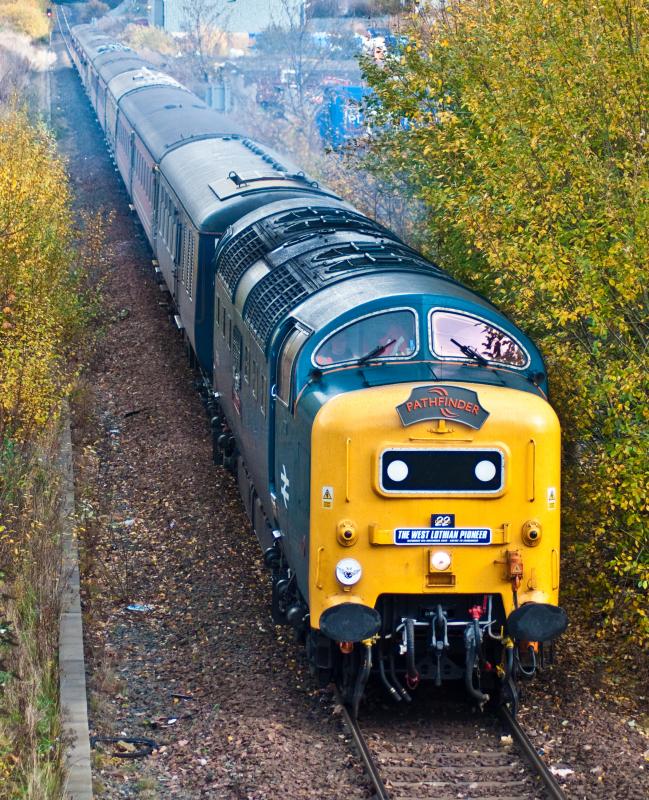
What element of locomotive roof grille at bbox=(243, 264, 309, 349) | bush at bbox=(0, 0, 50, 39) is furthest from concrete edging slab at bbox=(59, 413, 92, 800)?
bush at bbox=(0, 0, 50, 39)

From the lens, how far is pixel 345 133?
144 ft

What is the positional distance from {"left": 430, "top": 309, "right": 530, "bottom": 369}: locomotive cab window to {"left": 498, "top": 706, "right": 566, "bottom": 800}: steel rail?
9.74 ft

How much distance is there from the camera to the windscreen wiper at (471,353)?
10.1 meters

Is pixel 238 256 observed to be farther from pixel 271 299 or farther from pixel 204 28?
pixel 204 28

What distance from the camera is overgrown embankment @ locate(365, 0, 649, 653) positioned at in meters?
10.9

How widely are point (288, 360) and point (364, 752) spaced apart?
3443 millimetres

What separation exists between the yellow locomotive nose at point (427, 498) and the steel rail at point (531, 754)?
3.45 ft

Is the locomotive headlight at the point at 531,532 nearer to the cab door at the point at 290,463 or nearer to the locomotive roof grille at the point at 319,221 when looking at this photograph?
the cab door at the point at 290,463

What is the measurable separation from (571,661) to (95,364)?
1340cm

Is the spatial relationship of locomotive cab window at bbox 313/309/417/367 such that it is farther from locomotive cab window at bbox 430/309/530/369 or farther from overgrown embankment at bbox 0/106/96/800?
overgrown embankment at bbox 0/106/96/800

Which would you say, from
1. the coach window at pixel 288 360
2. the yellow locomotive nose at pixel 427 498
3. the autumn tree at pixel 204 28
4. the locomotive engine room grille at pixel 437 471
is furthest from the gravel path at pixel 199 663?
the autumn tree at pixel 204 28

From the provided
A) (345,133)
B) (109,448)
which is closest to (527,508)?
(109,448)

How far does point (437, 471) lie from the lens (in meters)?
9.52

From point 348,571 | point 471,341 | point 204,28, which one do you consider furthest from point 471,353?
point 204,28
